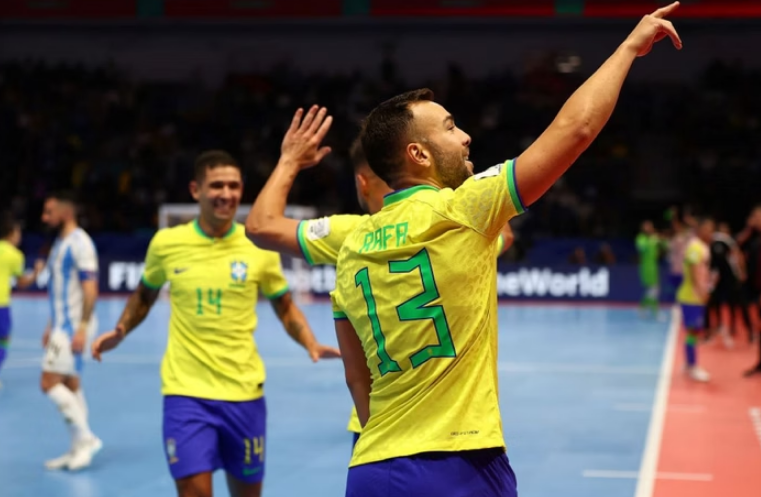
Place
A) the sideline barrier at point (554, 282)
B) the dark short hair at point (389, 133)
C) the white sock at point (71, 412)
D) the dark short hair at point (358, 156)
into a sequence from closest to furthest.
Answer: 1. the dark short hair at point (389, 133)
2. the dark short hair at point (358, 156)
3. the white sock at point (71, 412)
4. the sideline barrier at point (554, 282)

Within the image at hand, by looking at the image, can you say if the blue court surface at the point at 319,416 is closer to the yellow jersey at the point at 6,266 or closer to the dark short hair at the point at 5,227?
the yellow jersey at the point at 6,266

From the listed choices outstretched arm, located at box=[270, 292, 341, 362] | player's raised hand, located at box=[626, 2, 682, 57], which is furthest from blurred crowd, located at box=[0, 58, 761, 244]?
player's raised hand, located at box=[626, 2, 682, 57]

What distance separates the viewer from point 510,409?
1102 centimetres

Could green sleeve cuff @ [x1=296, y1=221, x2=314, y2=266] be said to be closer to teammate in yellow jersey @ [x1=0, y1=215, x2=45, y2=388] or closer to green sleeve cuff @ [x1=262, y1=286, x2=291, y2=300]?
green sleeve cuff @ [x1=262, y1=286, x2=291, y2=300]

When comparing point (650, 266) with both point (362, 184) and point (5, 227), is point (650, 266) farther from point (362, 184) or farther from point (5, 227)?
point (362, 184)

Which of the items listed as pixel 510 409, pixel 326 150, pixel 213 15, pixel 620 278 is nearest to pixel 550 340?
pixel 510 409

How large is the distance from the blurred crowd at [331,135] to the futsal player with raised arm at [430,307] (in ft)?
81.9

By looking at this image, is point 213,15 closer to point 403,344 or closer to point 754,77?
point 754,77

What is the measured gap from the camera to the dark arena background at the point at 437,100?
607 inches

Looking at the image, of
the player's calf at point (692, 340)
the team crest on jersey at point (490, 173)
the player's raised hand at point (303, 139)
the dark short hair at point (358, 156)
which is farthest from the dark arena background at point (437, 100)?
the team crest on jersey at point (490, 173)

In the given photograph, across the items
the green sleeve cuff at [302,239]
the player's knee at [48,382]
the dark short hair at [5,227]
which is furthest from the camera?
the dark short hair at [5,227]

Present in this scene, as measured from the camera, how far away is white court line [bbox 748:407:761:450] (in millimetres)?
10016

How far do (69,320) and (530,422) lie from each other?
4644 mm

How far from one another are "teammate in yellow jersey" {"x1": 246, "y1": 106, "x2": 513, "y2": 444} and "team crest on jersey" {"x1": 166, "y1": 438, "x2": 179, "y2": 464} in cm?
168
